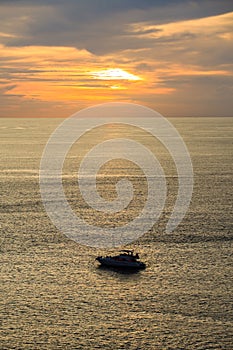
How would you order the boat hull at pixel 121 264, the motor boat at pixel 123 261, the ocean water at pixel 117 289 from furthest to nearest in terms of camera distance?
the motor boat at pixel 123 261, the boat hull at pixel 121 264, the ocean water at pixel 117 289

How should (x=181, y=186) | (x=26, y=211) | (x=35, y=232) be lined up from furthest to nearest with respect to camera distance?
1. (x=181, y=186)
2. (x=26, y=211)
3. (x=35, y=232)

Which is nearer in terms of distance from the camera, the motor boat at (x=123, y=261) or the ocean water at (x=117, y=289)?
the ocean water at (x=117, y=289)

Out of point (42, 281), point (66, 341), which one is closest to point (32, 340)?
point (66, 341)

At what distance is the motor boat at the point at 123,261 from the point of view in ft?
303

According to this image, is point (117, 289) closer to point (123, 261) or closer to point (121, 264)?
point (123, 261)

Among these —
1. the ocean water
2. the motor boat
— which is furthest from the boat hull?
the ocean water

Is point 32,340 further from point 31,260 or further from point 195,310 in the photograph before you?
point 31,260

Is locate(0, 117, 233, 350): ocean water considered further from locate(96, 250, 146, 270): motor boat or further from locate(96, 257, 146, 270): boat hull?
locate(96, 250, 146, 270): motor boat

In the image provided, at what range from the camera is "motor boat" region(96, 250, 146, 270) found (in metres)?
92.4

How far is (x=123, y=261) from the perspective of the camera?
307ft

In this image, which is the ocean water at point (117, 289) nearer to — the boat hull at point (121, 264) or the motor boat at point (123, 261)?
the boat hull at point (121, 264)

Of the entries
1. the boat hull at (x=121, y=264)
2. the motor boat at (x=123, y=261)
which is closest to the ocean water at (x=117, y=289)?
the boat hull at (x=121, y=264)

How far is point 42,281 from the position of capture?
283 feet

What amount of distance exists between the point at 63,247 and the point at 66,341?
39.5 m
